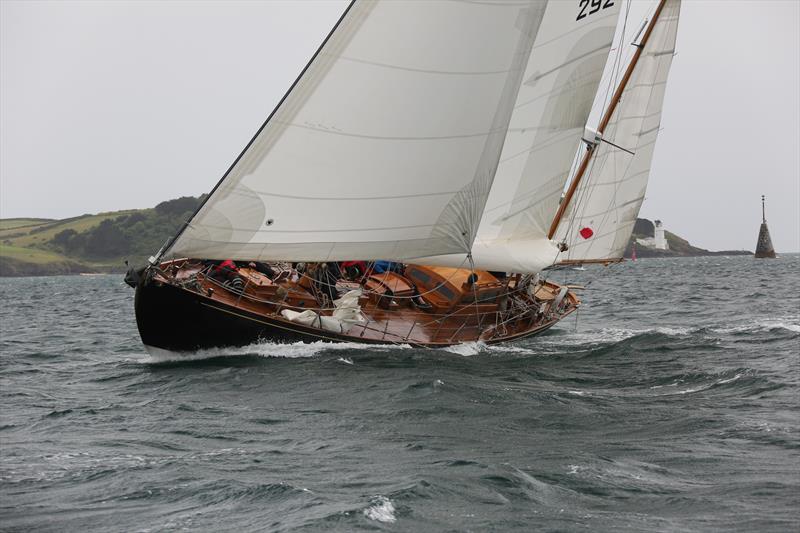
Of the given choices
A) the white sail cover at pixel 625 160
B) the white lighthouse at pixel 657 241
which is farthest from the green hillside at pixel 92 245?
the white sail cover at pixel 625 160

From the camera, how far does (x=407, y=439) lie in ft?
48.1

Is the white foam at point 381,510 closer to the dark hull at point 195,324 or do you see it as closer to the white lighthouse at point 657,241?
the dark hull at point 195,324

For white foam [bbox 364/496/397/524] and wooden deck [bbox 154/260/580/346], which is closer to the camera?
white foam [bbox 364/496/397/524]

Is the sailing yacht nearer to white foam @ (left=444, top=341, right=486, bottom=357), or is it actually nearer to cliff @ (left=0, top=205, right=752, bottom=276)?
white foam @ (left=444, top=341, right=486, bottom=357)

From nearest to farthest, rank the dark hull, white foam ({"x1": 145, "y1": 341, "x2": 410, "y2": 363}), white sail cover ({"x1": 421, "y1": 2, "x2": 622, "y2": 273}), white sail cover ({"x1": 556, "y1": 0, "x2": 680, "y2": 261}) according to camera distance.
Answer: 1. the dark hull
2. white foam ({"x1": 145, "y1": 341, "x2": 410, "y2": 363})
3. white sail cover ({"x1": 421, "y1": 2, "x2": 622, "y2": 273})
4. white sail cover ({"x1": 556, "y1": 0, "x2": 680, "y2": 261})

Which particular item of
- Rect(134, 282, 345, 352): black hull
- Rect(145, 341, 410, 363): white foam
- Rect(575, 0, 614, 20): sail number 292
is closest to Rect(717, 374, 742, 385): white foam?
Rect(145, 341, 410, 363): white foam

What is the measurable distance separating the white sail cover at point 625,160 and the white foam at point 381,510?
19979 mm

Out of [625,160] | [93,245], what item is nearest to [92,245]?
[93,245]

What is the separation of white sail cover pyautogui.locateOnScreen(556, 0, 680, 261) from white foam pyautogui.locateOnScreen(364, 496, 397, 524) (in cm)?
1998

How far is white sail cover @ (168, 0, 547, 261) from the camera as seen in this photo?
19078 millimetres

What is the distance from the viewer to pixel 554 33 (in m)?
24.5

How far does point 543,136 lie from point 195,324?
1028 cm

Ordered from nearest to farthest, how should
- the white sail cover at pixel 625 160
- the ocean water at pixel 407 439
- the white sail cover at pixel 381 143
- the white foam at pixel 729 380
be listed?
the ocean water at pixel 407 439
the white sail cover at pixel 381 143
the white foam at pixel 729 380
the white sail cover at pixel 625 160

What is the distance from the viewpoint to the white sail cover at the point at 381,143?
19.1 meters
